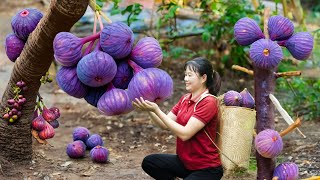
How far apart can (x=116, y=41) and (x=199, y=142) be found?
85cm

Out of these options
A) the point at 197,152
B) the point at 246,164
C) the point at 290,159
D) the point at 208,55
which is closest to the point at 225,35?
the point at 208,55

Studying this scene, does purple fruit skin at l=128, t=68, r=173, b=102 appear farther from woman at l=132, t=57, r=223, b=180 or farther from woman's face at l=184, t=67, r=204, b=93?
woman's face at l=184, t=67, r=204, b=93

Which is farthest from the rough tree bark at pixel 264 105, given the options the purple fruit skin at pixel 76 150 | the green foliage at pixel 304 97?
the green foliage at pixel 304 97

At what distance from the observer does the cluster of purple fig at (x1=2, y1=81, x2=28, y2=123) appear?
10.9 ft

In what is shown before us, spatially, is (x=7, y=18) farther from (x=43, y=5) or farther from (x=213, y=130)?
(x=213, y=130)

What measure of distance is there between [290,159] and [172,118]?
4.35ft

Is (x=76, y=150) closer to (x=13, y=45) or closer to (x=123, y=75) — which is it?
(x=13, y=45)

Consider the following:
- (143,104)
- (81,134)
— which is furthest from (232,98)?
(81,134)

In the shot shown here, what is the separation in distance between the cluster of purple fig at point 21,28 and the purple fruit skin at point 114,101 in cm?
79

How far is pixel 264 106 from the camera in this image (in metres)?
2.87

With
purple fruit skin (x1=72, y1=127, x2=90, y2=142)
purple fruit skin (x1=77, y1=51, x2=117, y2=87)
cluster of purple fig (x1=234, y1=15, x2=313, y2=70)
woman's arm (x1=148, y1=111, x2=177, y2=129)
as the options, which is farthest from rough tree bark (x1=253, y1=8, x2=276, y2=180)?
purple fruit skin (x1=72, y1=127, x2=90, y2=142)

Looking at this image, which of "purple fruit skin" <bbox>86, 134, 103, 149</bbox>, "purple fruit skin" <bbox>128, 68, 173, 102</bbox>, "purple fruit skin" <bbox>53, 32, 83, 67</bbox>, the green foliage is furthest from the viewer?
the green foliage

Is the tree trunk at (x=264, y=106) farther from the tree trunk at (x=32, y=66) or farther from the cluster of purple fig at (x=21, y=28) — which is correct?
the cluster of purple fig at (x=21, y=28)

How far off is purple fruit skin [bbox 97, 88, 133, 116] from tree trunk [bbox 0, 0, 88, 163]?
0.55 m
